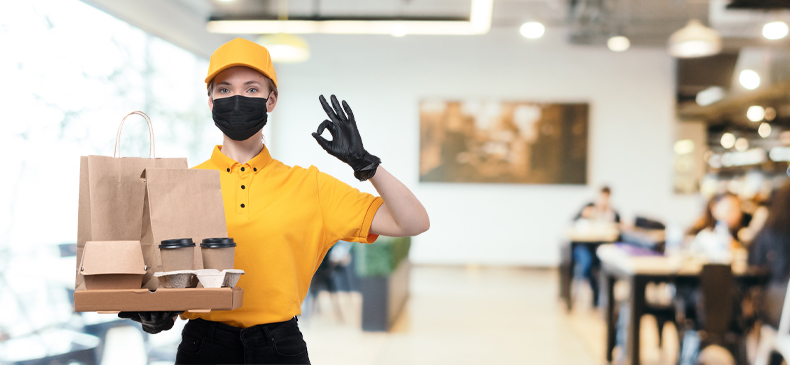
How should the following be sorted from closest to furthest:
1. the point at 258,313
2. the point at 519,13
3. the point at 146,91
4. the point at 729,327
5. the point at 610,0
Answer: the point at 258,313 < the point at 729,327 < the point at 146,91 < the point at 610,0 < the point at 519,13

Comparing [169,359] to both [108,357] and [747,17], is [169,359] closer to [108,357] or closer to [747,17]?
[108,357]

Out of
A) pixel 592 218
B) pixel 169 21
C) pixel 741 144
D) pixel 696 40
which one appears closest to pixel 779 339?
pixel 696 40

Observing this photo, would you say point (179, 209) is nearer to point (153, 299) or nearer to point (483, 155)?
point (153, 299)

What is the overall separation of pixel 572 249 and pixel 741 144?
13.1 feet

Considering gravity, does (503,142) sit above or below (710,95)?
below

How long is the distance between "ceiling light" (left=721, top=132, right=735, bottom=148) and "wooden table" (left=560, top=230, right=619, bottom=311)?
353 centimetres

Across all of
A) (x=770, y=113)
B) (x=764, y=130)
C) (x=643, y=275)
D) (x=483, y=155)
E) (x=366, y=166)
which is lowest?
(x=643, y=275)

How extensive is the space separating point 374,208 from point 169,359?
2991mm

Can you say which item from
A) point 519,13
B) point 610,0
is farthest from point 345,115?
point 519,13

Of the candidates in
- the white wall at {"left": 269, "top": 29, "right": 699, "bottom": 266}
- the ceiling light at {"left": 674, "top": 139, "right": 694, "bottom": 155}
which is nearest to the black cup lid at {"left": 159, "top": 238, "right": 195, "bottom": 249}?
the white wall at {"left": 269, "top": 29, "right": 699, "bottom": 266}

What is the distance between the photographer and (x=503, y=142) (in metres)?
7.93

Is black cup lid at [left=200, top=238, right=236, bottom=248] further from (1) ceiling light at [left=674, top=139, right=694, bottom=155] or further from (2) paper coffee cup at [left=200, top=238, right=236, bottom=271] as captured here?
(1) ceiling light at [left=674, top=139, right=694, bottom=155]

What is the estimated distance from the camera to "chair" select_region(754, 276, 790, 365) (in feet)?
8.68

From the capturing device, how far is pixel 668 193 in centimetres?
793
